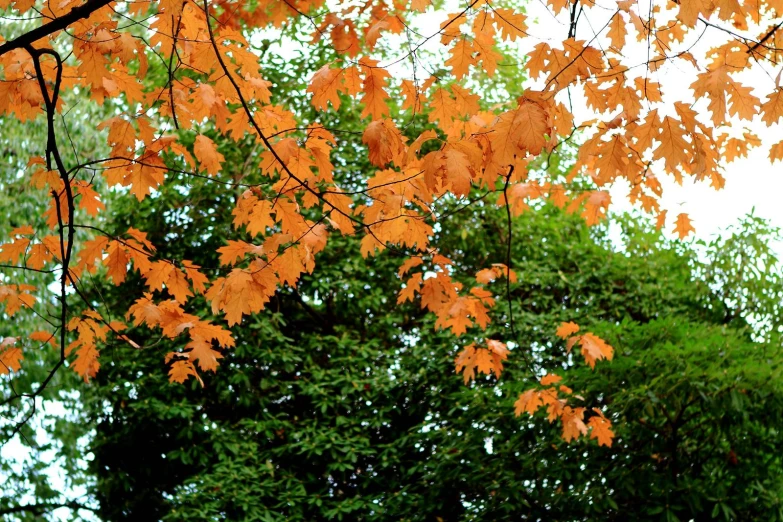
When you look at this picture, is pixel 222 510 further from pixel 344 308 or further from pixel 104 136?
pixel 104 136

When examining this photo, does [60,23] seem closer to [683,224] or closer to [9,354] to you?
[9,354]

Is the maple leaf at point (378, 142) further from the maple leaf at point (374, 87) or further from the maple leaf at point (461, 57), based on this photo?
the maple leaf at point (461, 57)

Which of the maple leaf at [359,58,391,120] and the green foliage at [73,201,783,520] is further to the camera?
the green foliage at [73,201,783,520]

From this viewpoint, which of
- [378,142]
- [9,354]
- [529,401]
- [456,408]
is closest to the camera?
[378,142]

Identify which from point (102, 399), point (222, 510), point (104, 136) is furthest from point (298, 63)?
point (222, 510)

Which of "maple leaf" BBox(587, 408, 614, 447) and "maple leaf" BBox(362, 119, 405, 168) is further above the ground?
"maple leaf" BBox(362, 119, 405, 168)

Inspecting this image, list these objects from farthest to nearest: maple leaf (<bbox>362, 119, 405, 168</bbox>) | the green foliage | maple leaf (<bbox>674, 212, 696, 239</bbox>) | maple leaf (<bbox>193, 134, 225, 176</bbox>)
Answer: the green foliage < maple leaf (<bbox>674, 212, 696, 239</bbox>) < maple leaf (<bbox>193, 134, 225, 176</bbox>) < maple leaf (<bbox>362, 119, 405, 168</bbox>)

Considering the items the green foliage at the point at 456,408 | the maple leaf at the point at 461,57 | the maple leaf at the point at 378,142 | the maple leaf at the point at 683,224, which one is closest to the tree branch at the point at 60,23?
the maple leaf at the point at 378,142

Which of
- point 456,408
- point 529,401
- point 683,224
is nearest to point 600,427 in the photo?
point 529,401

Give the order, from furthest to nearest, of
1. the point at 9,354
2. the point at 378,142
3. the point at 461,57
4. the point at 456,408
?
1. the point at 456,408
2. the point at 9,354
3. the point at 461,57
4. the point at 378,142

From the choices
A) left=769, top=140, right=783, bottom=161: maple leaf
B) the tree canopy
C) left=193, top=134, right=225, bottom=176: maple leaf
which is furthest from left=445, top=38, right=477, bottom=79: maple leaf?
left=769, top=140, right=783, bottom=161: maple leaf

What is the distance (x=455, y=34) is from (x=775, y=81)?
3.59ft

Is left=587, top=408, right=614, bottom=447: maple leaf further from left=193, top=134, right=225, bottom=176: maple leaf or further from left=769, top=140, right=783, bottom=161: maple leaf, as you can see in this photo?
left=193, top=134, right=225, bottom=176: maple leaf

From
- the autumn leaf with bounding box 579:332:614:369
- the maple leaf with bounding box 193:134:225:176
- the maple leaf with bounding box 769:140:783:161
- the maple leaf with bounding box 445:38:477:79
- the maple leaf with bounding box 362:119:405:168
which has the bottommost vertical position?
the maple leaf with bounding box 362:119:405:168
